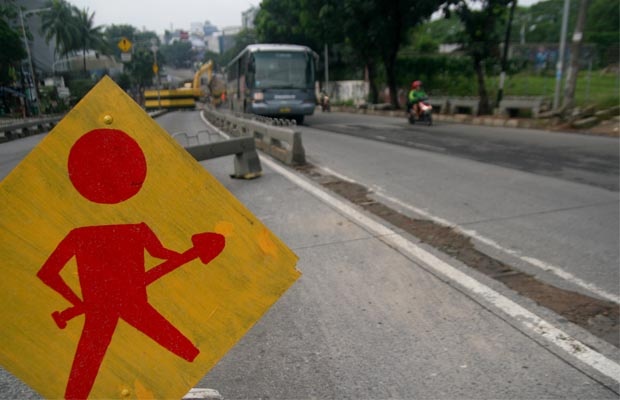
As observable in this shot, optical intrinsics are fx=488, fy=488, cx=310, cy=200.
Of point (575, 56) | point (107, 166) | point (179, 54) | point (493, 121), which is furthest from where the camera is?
point (179, 54)

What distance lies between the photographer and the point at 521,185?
7562 millimetres

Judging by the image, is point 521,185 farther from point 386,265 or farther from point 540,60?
point 540,60

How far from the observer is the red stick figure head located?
5.55ft

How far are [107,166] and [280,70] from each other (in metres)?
20.8

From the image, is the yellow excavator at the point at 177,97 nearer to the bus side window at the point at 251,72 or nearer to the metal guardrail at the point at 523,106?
the bus side window at the point at 251,72

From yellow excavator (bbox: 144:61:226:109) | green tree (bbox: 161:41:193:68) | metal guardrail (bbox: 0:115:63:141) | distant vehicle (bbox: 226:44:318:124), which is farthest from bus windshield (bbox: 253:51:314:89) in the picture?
green tree (bbox: 161:41:193:68)

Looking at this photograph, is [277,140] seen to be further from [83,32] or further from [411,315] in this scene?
[411,315]

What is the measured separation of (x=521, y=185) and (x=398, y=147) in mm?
5362

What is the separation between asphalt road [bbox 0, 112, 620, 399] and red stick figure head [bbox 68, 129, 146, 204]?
135 centimetres

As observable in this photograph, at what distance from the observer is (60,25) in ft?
22.4

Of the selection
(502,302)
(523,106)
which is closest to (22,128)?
(502,302)

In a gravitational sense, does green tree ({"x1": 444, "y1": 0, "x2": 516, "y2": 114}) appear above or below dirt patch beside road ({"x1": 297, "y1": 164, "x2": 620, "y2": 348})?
above

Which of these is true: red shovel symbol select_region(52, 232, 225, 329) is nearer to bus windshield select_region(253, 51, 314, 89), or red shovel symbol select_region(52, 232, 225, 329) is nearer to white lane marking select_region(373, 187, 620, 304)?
white lane marking select_region(373, 187, 620, 304)

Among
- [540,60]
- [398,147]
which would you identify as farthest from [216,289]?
[540,60]
